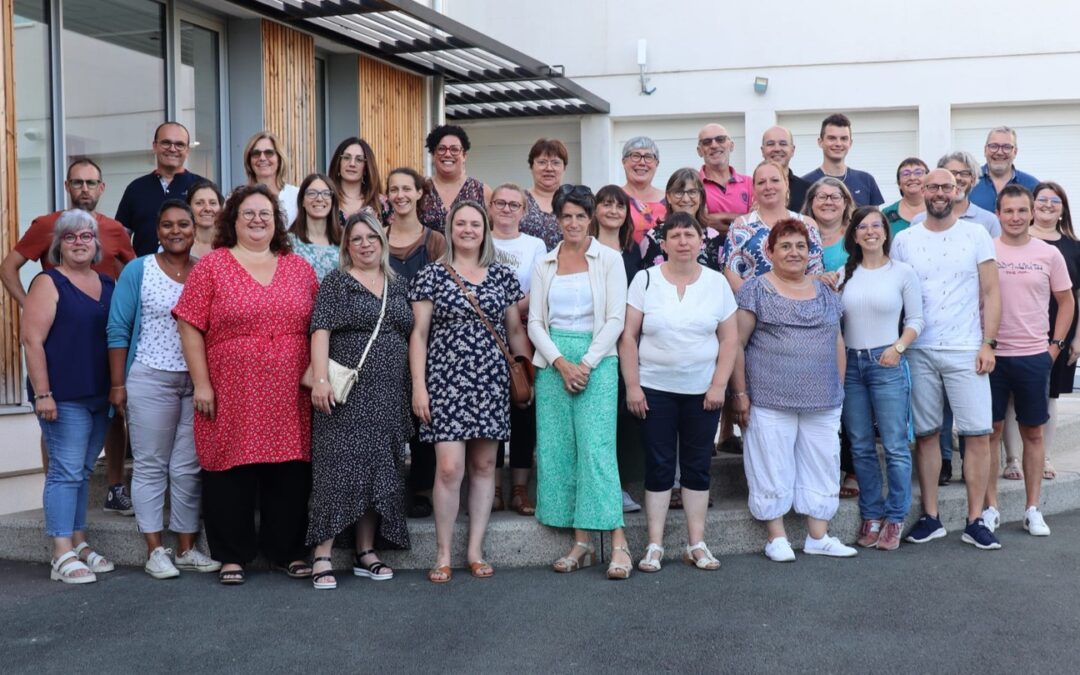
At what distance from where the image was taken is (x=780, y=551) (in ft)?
20.6

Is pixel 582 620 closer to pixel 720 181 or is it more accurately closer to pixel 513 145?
pixel 720 181

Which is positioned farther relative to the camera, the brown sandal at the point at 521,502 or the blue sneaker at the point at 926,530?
the blue sneaker at the point at 926,530

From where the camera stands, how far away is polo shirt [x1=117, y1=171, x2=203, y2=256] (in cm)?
704

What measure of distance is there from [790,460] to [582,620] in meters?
1.75

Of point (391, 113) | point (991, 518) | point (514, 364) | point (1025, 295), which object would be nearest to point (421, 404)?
point (514, 364)

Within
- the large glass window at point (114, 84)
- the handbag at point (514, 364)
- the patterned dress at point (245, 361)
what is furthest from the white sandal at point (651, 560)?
the large glass window at point (114, 84)

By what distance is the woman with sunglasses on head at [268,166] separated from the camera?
21.9ft

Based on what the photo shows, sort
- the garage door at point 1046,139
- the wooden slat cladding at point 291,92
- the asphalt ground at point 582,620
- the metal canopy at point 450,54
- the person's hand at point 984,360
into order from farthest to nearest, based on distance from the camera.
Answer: the garage door at point 1046,139 < the wooden slat cladding at point 291,92 < the metal canopy at point 450,54 < the person's hand at point 984,360 < the asphalt ground at point 582,620

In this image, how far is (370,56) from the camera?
39.5ft

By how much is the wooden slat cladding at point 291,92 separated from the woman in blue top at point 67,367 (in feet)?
14.6

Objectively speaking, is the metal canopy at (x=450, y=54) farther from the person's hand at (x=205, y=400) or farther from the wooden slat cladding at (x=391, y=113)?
the person's hand at (x=205, y=400)

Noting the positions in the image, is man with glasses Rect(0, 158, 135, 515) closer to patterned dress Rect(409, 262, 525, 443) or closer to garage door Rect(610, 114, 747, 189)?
patterned dress Rect(409, 262, 525, 443)

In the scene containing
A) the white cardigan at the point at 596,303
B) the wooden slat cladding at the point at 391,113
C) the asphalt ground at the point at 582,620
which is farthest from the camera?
the wooden slat cladding at the point at 391,113

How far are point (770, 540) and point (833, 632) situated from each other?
1.42 metres
